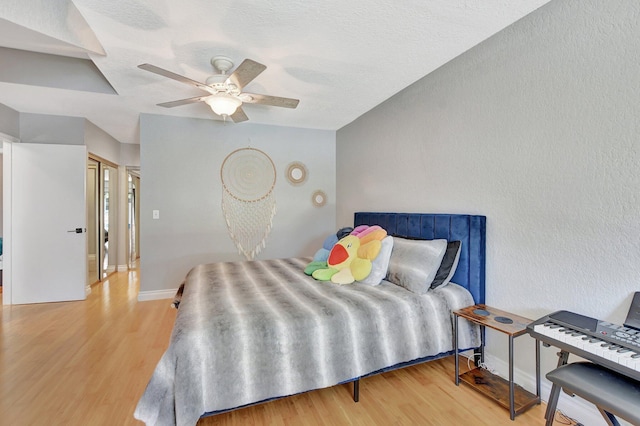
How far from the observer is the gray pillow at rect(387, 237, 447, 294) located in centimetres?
214

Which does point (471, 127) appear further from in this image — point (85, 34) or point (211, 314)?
point (85, 34)

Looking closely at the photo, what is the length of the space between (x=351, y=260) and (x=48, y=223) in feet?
13.0

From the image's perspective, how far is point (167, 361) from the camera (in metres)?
1.39

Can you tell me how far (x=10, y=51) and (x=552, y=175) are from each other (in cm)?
470

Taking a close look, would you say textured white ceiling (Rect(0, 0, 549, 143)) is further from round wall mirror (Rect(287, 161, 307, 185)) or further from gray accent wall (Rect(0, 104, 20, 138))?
round wall mirror (Rect(287, 161, 307, 185))

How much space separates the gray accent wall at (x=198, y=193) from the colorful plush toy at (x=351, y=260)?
1.80 meters

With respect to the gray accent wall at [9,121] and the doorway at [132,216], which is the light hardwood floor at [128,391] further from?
the doorway at [132,216]

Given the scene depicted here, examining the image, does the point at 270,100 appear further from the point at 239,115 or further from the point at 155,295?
the point at 155,295

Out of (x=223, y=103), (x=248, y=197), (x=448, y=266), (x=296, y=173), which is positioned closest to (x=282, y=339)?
(x=448, y=266)

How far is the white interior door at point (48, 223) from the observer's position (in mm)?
3584

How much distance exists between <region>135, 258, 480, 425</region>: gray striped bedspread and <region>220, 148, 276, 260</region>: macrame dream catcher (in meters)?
1.82

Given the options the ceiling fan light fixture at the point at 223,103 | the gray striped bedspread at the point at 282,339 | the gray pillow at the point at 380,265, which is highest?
the ceiling fan light fixture at the point at 223,103

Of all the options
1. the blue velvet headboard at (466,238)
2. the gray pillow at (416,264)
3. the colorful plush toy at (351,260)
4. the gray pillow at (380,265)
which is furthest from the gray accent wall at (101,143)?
the blue velvet headboard at (466,238)

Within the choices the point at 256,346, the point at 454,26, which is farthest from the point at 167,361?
the point at 454,26
